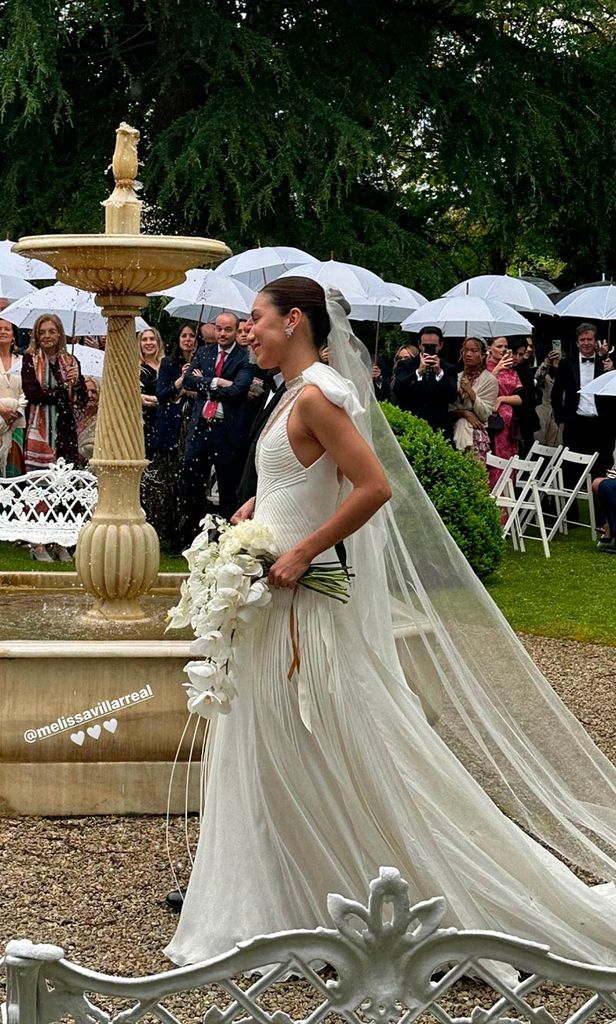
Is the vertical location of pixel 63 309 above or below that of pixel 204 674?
above

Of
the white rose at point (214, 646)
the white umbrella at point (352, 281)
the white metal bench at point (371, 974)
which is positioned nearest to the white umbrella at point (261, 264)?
the white umbrella at point (352, 281)

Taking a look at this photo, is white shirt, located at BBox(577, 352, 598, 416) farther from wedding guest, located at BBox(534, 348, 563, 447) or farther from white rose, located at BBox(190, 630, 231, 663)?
white rose, located at BBox(190, 630, 231, 663)

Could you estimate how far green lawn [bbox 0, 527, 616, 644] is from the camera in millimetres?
10375

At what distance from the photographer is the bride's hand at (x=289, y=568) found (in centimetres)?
429

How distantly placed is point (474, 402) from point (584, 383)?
6.94ft

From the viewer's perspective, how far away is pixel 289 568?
429 cm

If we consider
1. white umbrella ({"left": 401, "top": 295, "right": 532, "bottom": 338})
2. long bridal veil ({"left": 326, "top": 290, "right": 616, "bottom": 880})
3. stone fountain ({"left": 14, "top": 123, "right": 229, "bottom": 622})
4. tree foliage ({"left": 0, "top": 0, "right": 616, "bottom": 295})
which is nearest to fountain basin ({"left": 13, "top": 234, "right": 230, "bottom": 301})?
stone fountain ({"left": 14, "top": 123, "right": 229, "bottom": 622})

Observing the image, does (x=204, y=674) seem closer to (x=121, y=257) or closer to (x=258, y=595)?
A: (x=258, y=595)

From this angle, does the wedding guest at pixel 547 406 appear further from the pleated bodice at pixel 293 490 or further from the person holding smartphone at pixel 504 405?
the pleated bodice at pixel 293 490

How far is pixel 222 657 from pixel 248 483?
947mm

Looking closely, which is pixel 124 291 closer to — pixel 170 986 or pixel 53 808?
pixel 53 808

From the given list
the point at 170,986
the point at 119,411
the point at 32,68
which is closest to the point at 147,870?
the point at 119,411

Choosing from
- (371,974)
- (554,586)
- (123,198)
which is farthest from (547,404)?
(371,974)

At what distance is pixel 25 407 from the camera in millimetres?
12414
